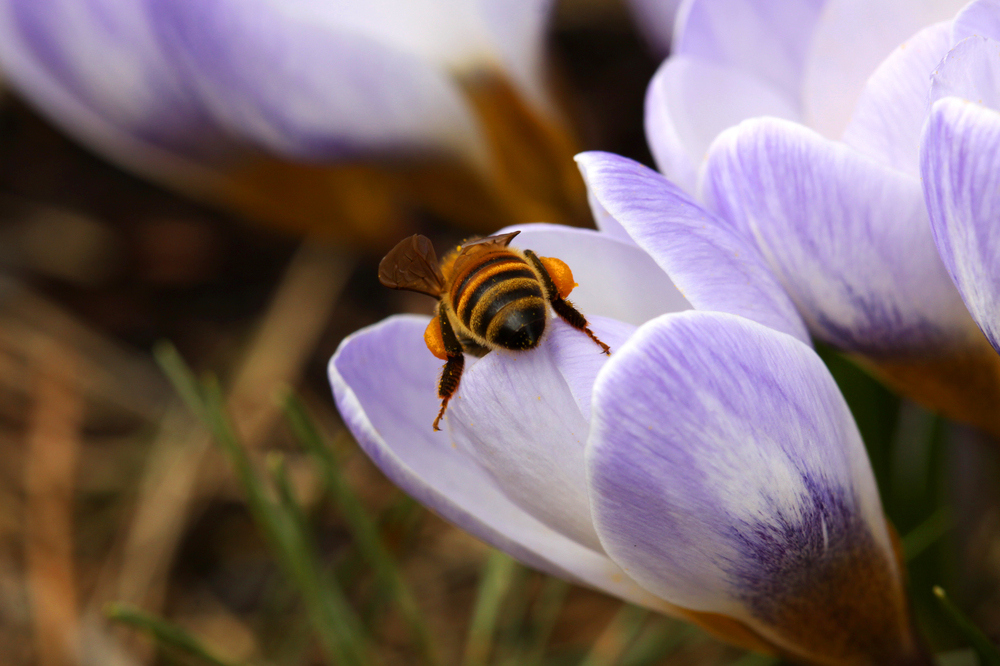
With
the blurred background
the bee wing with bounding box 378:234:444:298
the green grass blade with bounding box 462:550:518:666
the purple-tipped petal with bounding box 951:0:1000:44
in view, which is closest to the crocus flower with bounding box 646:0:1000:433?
the purple-tipped petal with bounding box 951:0:1000:44

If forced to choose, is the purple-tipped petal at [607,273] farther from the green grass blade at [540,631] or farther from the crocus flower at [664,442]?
the green grass blade at [540,631]

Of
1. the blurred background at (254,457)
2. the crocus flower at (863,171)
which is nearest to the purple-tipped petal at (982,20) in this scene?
the crocus flower at (863,171)

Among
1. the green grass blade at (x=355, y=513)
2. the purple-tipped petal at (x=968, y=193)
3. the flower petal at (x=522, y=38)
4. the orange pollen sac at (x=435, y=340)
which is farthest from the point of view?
the flower petal at (x=522, y=38)

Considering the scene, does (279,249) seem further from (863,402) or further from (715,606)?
(715,606)

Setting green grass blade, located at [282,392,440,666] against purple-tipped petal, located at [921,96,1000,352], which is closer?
purple-tipped petal, located at [921,96,1000,352]

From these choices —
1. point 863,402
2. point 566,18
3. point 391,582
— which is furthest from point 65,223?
point 863,402

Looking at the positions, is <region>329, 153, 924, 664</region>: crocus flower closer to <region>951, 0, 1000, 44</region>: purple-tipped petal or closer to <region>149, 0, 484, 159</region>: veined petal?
<region>951, 0, 1000, 44</region>: purple-tipped petal

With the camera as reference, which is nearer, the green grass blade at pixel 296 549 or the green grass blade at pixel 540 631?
the green grass blade at pixel 296 549
